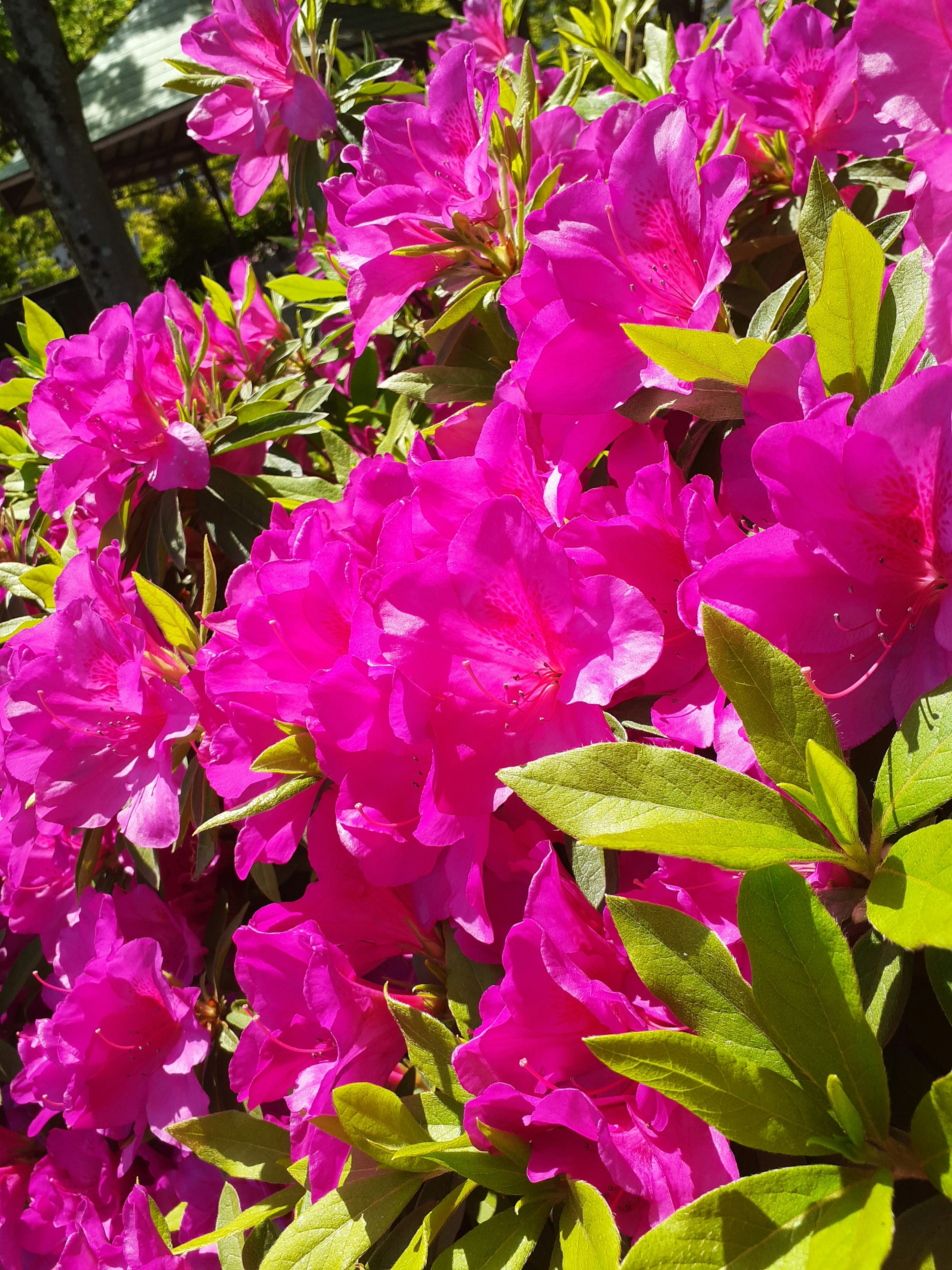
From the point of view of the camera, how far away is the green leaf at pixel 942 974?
1.97 ft

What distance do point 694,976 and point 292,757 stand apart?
435 mm

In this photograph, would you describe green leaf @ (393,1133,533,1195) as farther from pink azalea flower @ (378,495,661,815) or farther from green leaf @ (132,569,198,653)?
green leaf @ (132,569,198,653)

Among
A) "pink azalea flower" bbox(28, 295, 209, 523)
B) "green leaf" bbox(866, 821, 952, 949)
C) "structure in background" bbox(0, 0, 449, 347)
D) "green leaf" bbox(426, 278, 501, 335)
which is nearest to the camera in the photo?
"green leaf" bbox(866, 821, 952, 949)

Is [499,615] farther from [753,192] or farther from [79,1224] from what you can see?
[79,1224]

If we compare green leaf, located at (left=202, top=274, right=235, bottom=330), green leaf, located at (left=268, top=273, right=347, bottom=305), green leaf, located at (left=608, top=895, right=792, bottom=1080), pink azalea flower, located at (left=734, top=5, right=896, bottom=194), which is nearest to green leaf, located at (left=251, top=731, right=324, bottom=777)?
green leaf, located at (left=608, top=895, right=792, bottom=1080)

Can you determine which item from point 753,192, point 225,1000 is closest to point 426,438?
point 753,192

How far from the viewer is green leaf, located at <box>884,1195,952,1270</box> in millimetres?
562

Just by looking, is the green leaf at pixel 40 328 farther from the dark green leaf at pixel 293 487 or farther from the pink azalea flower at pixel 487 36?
the pink azalea flower at pixel 487 36

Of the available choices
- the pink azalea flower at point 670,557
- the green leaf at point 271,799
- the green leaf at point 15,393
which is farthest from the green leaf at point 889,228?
the green leaf at point 15,393

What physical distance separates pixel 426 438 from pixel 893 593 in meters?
0.61

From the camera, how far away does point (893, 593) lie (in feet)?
2.15

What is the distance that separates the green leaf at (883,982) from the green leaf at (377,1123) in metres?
0.37

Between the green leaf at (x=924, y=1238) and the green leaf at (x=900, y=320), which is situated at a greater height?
the green leaf at (x=900, y=320)

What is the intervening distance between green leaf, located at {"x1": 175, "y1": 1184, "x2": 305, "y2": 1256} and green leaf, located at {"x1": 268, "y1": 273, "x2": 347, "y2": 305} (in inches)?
57.6
